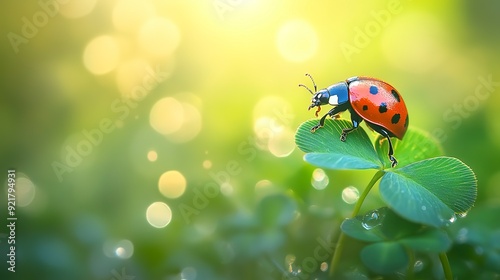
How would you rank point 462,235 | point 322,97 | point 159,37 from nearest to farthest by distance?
point 462,235 < point 322,97 < point 159,37

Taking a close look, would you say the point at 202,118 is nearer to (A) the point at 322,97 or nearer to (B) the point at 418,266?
(A) the point at 322,97

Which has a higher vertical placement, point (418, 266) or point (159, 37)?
point (159, 37)

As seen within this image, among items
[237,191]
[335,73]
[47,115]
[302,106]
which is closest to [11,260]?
[237,191]

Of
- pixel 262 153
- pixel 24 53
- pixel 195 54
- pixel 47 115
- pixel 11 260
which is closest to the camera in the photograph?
pixel 11 260

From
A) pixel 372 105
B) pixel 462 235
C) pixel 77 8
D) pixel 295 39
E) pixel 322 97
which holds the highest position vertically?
pixel 77 8

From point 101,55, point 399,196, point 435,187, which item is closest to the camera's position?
point 399,196

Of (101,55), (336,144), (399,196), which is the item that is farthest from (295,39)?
(399,196)

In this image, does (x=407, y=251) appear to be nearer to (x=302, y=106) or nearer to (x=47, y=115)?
(x=302, y=106)
